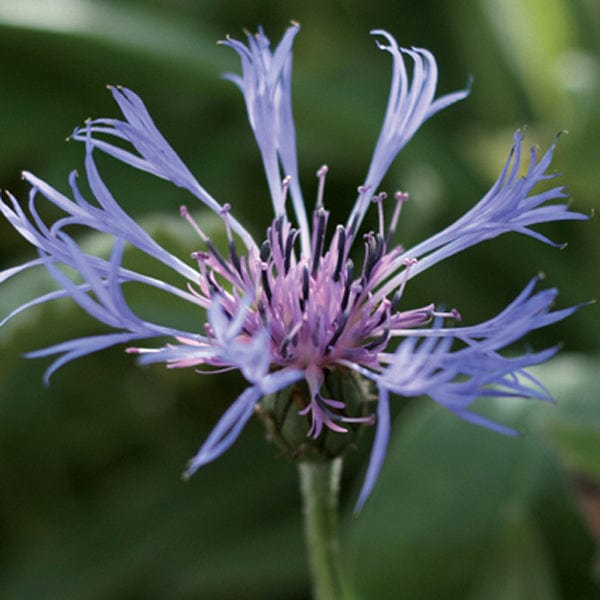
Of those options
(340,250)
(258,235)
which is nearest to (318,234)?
(340,250)

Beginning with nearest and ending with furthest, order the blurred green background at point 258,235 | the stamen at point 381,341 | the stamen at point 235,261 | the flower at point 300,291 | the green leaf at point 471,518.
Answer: the flower at point 300,291 < the stamen at point 381,341 < the stamen at point 235,261 < the green leaf at point 471,518 < the blurred green background at point 258,235

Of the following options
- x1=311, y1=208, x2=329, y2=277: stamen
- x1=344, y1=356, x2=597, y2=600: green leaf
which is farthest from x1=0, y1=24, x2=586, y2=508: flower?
x1=344, y1=356, x2=597, y2=600: green leaf

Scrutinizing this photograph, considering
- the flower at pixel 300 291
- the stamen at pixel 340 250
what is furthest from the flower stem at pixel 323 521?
the stamen at pixel 340 250

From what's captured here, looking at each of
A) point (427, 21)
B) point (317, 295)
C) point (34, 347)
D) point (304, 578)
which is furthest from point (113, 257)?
point (427, 21)

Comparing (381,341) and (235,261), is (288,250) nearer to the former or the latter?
(235,261)

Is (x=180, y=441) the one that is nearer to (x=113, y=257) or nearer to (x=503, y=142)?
(x=503, y=142)

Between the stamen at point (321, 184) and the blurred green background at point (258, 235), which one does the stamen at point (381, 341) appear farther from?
the blurred green background at point (258, 235)
